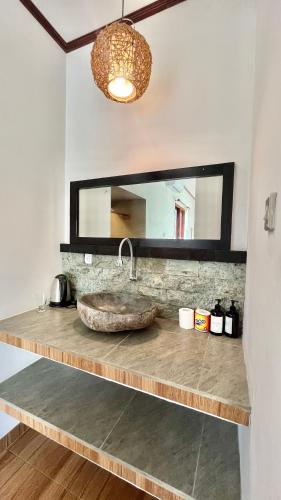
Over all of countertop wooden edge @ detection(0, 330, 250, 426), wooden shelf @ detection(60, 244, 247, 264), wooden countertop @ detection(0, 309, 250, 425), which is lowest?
countertop wooden edge @ detection(0, 330, 250, 426)

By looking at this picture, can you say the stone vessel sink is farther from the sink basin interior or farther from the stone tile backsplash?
the stone tile backsplash

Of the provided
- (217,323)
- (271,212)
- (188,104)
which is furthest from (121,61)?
(217,323)

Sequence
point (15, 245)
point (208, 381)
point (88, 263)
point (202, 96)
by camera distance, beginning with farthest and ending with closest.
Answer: point (88, 263)
point (15, 245)
point (202, 96)
point (208, 381)

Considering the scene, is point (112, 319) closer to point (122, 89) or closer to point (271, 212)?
point (271, 212)

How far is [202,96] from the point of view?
4.29ft

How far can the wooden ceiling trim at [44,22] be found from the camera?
1.40 meters

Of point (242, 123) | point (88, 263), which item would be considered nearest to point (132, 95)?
point (242, 123)

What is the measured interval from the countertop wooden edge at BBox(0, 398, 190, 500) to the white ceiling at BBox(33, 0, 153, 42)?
8.09 ft

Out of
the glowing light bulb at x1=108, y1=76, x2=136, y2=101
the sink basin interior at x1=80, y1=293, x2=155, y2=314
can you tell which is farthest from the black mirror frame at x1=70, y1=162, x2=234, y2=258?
the glowing light bulb at x1=108, y1=76, x2=136, y2=101

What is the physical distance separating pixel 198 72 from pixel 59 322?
175 centimetres

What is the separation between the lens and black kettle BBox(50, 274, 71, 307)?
1.62 metres

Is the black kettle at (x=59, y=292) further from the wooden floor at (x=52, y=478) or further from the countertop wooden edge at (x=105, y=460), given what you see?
the wooden floor at (x=52, y=478)

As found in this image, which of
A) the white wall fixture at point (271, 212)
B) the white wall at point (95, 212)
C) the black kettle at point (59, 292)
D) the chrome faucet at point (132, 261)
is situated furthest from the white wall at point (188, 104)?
the black kettle at point (59, 292)

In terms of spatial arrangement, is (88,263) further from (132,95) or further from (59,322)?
(132,95)
